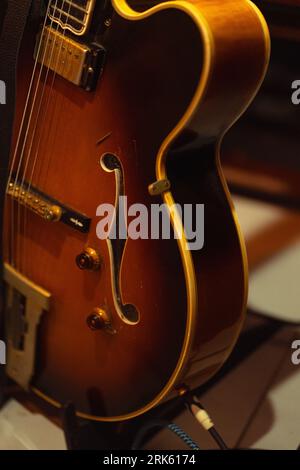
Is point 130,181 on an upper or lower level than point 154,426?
upper

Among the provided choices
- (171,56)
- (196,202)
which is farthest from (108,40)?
(196,202)

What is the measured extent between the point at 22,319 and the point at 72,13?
476 millimetres

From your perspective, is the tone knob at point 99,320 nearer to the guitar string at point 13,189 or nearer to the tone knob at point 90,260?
the tone knob at point 90,260

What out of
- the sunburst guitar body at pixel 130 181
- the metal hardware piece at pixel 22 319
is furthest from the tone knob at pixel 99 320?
the metal hardware piece at pixel 22 319

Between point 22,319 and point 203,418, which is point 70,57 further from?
point 203,418

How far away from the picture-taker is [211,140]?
74 centimetres

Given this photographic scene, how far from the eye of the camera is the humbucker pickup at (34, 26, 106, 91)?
28.7 inches

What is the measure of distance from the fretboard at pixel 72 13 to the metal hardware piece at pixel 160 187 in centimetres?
22

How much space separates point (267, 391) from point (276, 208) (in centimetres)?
35

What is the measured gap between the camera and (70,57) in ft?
2.46

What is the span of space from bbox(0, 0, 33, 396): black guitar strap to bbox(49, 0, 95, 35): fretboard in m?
0.04

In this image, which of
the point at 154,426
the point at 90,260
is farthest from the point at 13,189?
the point at 154,426

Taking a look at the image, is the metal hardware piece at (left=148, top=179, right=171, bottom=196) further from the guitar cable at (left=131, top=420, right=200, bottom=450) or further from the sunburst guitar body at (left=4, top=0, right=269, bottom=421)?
the guitar cable at (left=131, top=420, right=200, bottom=450)

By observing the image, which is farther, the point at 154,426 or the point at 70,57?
the point at 154,426
